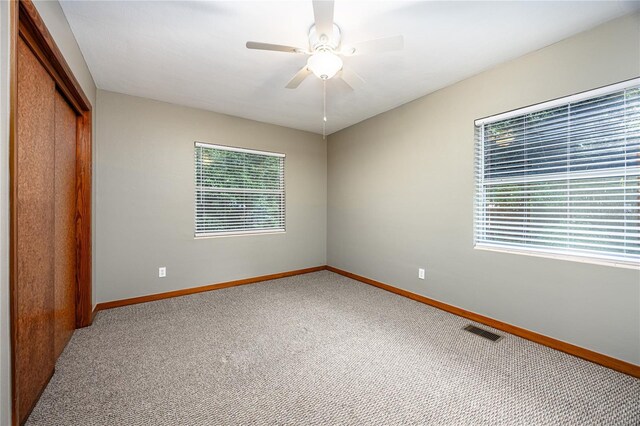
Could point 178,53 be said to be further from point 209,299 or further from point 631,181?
point 631,181

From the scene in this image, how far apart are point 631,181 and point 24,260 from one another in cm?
384

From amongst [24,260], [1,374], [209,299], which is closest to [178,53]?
[24,260]

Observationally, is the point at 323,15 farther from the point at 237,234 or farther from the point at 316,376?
the point at 237,234

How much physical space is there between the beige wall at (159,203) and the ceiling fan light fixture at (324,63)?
2.28 metres

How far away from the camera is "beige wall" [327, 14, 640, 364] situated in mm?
1954

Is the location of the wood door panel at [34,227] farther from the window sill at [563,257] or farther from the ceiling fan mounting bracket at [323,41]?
the window sill at [563,257]

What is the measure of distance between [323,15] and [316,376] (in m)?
2.26

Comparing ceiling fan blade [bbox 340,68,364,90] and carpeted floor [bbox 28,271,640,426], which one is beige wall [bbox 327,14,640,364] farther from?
ceiling fan blade [bbox 340,68,364,90]

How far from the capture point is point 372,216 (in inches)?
155

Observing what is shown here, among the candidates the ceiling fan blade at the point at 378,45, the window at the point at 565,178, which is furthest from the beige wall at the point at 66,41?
the window at the point at 565,178

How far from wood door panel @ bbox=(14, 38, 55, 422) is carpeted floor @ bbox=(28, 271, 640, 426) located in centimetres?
22

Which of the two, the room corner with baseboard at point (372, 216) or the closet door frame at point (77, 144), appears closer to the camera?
the closet door frame at point (77, 144)

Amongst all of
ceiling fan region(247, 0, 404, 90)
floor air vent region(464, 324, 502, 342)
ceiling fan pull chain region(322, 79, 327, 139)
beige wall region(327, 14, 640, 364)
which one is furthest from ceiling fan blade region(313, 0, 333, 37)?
floor air vent region(464, 324, 502, 342)

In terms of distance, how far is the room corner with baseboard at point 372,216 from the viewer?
1552 millimetres
